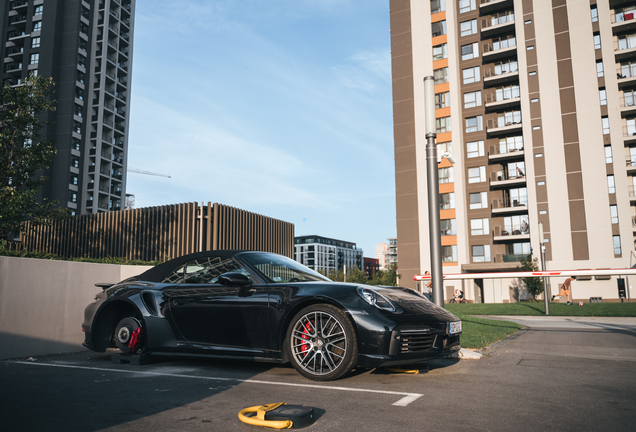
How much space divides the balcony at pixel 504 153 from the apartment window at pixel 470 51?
9.70 m

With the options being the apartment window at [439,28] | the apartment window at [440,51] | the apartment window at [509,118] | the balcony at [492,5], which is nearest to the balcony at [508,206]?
the apartment window at [509,118]

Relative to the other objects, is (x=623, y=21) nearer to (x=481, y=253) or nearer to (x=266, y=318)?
(x=481, y=253)

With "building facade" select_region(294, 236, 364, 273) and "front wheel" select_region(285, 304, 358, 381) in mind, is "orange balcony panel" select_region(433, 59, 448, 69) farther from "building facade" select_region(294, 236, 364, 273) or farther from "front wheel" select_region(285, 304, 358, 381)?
"building facade" select_region(294, 236, 364, 273)

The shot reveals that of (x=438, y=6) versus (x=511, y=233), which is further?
(x=438, y=6)

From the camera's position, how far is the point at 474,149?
45.2 metres

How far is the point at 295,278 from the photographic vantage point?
5.10 meters

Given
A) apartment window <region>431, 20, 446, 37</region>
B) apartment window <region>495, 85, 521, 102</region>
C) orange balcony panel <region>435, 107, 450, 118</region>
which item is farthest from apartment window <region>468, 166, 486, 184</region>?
apartment window <region>431, 20, 446, 37</region>

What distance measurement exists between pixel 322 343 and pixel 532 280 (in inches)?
A: 1448

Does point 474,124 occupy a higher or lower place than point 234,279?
higher

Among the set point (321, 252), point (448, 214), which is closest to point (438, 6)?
point (448, 214)

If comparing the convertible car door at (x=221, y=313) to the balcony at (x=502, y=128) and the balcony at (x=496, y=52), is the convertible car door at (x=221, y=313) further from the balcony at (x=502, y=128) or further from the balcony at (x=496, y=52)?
the balcony at (x=496, y=52)

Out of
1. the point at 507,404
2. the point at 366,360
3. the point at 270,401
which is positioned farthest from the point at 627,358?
the point at 270,401

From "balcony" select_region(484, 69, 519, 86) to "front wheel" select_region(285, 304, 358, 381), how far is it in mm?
45361

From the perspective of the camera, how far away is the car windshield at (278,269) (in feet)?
16.5
